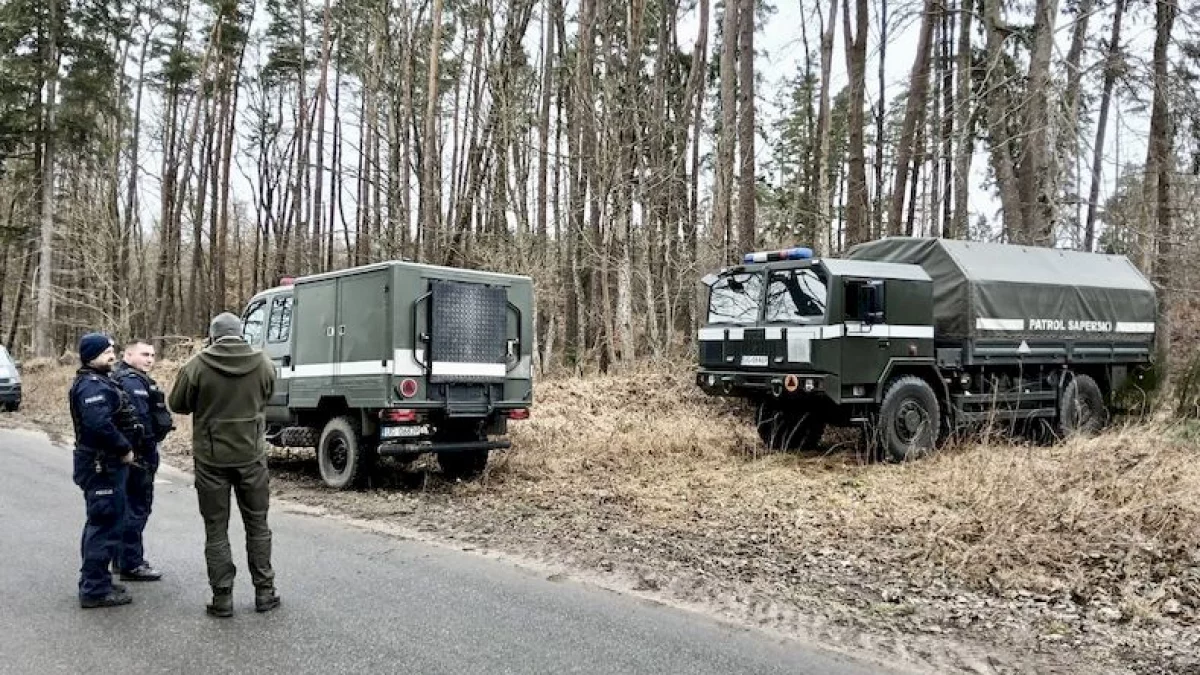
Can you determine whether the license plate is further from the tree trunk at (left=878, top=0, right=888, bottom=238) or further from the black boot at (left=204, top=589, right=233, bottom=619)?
the tree trunk at (left=878, top=0, right=888, bottom=238)

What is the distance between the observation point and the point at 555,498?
30.5 ft

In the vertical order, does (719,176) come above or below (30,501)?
above

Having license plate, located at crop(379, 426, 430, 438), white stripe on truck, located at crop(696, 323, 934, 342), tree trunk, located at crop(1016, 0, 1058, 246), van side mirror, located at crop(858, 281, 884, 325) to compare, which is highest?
tree trunk, located at crop(1016, 0, 1058, 246)

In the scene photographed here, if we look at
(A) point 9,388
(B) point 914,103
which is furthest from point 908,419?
(A) point 9,388

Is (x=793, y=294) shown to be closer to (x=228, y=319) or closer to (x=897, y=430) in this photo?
(x=897, y=430)

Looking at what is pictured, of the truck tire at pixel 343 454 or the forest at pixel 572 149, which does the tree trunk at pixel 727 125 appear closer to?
the forest at pixel 572 149

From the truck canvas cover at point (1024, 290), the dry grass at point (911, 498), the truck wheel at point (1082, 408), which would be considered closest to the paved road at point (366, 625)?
the dry grass at point (911, 498)

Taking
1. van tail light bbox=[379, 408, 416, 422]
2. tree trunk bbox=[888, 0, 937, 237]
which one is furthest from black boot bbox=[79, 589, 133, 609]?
tree trunk bbox=[888, 0, 937, 237]

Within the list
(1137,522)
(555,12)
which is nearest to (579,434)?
(1137,522)

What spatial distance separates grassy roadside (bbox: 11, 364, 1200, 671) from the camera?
5434 millimetres

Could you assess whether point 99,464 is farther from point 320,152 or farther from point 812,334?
point 320,152

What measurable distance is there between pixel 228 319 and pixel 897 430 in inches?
339

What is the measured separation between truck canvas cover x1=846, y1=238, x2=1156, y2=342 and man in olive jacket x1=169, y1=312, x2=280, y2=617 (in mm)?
9621

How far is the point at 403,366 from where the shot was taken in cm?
931
